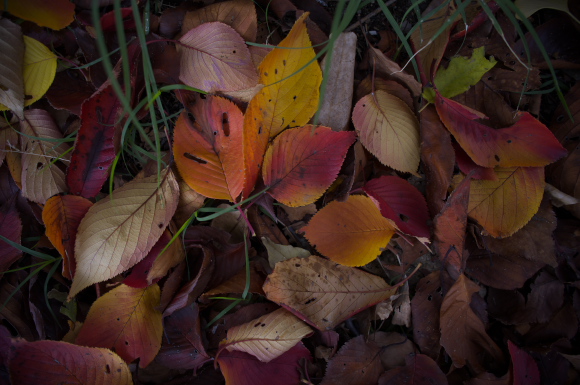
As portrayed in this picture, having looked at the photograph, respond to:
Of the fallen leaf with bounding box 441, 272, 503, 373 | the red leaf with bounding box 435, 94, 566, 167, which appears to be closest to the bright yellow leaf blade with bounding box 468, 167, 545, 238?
the red leaf with bounding box 435, 94, 566, 167

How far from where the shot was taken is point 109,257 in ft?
2.77

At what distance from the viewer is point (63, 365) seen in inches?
32.7

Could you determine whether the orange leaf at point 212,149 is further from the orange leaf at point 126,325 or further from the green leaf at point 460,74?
the green leaf at point 460,74

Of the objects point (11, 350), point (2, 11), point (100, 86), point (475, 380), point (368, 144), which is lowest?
point (475, 380)

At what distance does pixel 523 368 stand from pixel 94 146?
1058 mm

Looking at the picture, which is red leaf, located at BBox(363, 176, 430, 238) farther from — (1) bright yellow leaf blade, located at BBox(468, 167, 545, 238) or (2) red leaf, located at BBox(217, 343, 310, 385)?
(2) red leaf, located at BBox(217, 343, 310, 385)

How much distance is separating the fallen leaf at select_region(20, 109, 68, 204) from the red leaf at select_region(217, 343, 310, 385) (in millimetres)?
542

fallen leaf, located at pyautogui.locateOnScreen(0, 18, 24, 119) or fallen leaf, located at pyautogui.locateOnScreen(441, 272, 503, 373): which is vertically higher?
fallen leaf, located at pyautogui.locateOnScreen(0, 18, 24, 119)

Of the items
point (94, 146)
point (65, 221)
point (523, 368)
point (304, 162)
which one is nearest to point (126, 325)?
point (65, 221)

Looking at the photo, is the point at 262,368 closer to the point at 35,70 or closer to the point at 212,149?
the point at 212,149

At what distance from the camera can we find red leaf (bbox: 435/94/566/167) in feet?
2.82

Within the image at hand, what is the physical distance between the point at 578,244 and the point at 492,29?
0.54m

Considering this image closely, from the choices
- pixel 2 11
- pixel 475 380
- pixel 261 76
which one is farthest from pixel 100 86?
pixel 475 380

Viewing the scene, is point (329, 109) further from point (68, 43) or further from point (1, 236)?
point (1, 236)
